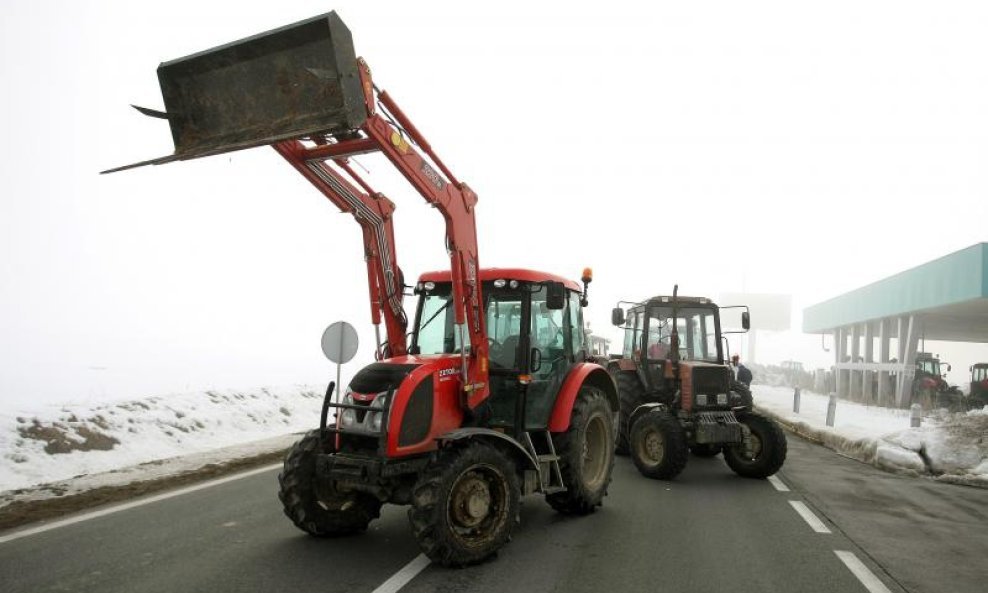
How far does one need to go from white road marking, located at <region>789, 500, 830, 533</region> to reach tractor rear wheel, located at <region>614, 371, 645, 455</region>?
10.3 ft

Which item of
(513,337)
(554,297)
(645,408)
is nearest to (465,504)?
(513,337)

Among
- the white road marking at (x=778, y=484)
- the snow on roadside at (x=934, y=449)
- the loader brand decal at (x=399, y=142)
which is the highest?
the loader brand decal at (x=399, y=142)

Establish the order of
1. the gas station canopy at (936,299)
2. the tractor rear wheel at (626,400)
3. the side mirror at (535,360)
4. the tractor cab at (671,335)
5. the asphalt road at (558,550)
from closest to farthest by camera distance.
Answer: the asphalt road at (558,550) < the side mirror at (535,360) < the tractor rear wheel at (626,400) < the tractor cab at (671,335) < the gas station canopy at (936,299)

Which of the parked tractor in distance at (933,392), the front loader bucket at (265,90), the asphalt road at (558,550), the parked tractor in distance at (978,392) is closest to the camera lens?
the front loader bucket at (265,90)

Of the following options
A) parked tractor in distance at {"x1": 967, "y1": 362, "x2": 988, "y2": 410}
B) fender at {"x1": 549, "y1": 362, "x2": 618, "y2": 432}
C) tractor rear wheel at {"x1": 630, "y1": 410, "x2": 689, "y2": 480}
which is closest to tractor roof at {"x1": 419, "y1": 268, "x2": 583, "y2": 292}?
fender at {"x1": 549, "y1": 362, "x2": 618, "y2": 432}

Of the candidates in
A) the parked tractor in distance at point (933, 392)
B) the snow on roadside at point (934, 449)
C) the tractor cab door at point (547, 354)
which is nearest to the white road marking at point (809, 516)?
the tractor cab door at point (547, 354)

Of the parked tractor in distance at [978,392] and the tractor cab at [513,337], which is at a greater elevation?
the tractor cab at [513,337]

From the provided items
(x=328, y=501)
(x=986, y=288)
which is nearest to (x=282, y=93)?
(x=328, y=501)

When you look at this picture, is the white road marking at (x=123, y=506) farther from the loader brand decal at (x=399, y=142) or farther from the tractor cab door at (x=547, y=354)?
the loader brand decal at (x=399, y=142)

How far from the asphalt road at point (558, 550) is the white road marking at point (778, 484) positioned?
2.20 feet

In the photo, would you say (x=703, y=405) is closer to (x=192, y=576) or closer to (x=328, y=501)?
(x=328, y=501)

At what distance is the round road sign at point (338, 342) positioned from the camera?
12008 millimetres

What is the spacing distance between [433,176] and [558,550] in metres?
3.20

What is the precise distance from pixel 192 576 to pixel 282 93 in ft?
11.1
